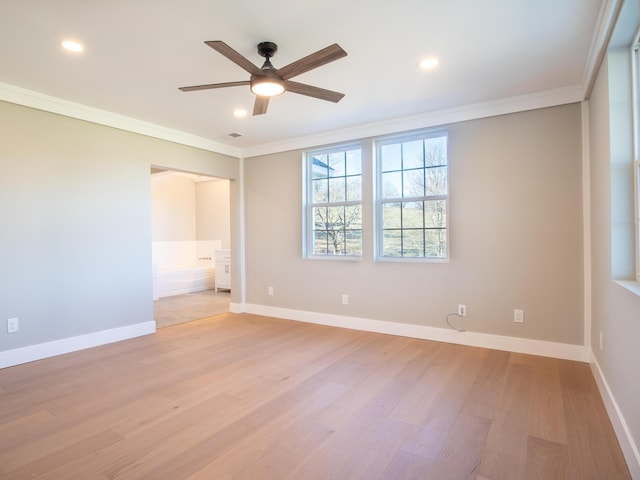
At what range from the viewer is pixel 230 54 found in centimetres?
202

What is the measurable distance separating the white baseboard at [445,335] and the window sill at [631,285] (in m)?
1.43

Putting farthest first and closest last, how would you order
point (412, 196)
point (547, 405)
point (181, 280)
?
point (181, 280)
point (412, 196)
point (547, 405)

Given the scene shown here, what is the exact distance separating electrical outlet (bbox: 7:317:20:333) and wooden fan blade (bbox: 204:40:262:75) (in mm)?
3080

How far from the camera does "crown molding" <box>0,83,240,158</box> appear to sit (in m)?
3.17

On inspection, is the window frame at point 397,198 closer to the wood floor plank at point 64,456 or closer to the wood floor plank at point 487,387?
the wood floor plank at point 487,387

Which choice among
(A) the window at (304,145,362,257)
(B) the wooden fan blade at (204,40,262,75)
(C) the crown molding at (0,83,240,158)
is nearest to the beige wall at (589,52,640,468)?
(B) the wooden fan blade at (204,40,262,75)

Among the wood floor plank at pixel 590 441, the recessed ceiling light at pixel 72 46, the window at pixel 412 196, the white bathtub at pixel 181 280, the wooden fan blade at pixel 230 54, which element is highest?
the recessed ceiling light at pixel 72 46

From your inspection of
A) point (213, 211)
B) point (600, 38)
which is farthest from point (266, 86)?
point (213, 211)

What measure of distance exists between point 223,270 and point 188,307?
167 cm

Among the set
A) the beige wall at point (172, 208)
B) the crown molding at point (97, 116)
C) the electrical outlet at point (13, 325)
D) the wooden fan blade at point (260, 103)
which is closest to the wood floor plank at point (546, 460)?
the wooden fan blade at point (260, 103)

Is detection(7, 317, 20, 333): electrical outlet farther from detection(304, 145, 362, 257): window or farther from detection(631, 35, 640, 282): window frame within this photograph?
detection(631, 35, 640, 282): window frame

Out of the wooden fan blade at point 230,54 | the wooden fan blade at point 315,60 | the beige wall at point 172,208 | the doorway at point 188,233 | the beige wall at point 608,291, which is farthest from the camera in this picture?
the beige wall at point 172,208

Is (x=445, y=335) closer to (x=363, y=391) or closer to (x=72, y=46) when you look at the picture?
(x=363, y=391)

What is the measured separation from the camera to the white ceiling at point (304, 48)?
2.10 meters
